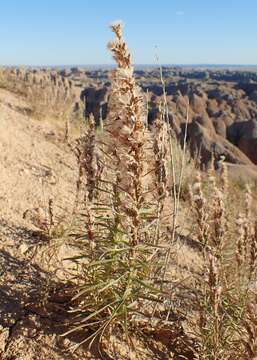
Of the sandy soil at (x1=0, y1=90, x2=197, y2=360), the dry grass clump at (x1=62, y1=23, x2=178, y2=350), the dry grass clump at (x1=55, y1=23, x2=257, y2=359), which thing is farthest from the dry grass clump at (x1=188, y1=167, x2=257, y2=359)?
the sandy soil at (x1=0, y1=90, x2=197, y2=360)

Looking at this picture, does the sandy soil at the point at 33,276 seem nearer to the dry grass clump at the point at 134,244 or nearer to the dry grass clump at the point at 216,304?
the dry grass clump at the point at 134,244

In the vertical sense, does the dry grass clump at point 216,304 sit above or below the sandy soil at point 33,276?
above

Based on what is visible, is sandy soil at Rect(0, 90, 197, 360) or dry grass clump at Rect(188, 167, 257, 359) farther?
sandy soil at Rect(0, 90, 197, 360)

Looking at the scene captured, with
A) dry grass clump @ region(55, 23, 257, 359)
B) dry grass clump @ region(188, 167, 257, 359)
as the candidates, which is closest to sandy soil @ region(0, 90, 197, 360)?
dry grass clump @ region(55, 23, 257, 359)

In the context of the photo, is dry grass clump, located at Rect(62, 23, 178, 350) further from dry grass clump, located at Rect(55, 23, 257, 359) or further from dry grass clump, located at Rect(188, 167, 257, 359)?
dry grass clump, located at Rect(188, 167, 257, 359)

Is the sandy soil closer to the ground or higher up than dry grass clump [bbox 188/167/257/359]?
closer to the ground

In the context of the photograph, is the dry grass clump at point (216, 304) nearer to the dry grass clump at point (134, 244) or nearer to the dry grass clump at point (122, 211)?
the dry grass clump at point (134, 244)

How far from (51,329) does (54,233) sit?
1.48 meters

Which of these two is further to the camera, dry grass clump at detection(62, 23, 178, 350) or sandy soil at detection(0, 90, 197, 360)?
sandy soil at detection(0, 90, 197, 360)

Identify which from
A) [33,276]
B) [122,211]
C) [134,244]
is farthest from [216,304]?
[33,276]

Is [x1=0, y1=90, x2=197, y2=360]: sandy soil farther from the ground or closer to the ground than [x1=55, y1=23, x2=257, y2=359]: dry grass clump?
closer to the ground

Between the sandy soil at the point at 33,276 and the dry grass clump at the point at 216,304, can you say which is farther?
the sandy soil at the point at 33,276

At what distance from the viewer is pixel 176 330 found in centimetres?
306

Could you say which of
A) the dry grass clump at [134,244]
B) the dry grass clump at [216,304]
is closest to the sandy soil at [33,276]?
the dry grass clump at [134,244]
